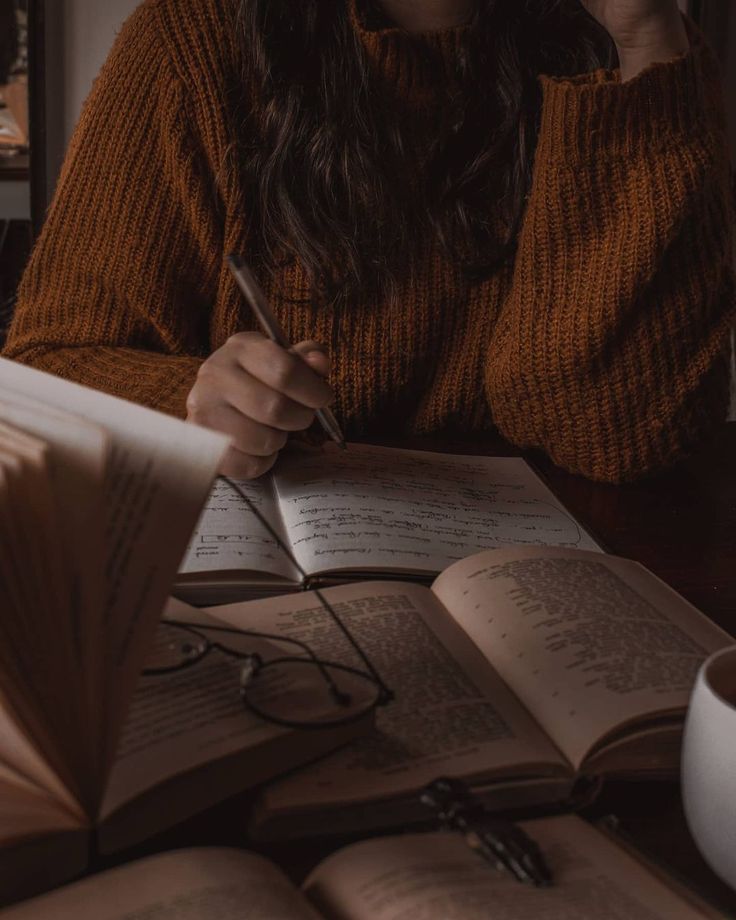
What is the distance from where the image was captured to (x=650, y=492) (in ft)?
3.12

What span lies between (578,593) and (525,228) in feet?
1.83

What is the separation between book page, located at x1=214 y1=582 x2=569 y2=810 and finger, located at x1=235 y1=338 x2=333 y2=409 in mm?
201

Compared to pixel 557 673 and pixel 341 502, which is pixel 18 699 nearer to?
pixel 557 673

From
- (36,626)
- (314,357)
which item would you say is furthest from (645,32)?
(36,626)

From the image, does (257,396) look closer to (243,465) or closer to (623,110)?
(243,465)

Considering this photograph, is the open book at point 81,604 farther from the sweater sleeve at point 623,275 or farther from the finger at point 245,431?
the sweater sleeve at point 623,275

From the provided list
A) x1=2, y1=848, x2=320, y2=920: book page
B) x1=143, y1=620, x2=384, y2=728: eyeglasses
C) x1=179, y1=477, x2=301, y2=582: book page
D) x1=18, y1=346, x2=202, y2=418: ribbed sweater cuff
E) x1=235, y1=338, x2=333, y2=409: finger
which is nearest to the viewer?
x1=2, y1=848, x2=320, y2=920: book page

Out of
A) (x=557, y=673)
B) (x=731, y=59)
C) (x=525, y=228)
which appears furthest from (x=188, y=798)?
(x=731, y=59)

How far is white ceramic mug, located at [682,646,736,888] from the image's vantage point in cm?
40

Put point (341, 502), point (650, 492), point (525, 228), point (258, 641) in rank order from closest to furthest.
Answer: point (258, 641) → point (341, 502) → point (650, 492) → point (525, 228)

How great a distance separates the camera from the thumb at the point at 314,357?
2.62ft

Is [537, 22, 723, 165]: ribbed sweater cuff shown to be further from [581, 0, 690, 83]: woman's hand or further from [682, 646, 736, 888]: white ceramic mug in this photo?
[682, 646, 736, 888]: white ceramic mug

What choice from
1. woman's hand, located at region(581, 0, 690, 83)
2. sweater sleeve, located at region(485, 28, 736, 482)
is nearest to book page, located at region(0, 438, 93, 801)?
sweater sleeve, located at region(485, 28, 736, 482)

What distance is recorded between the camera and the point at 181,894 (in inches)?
14.6
